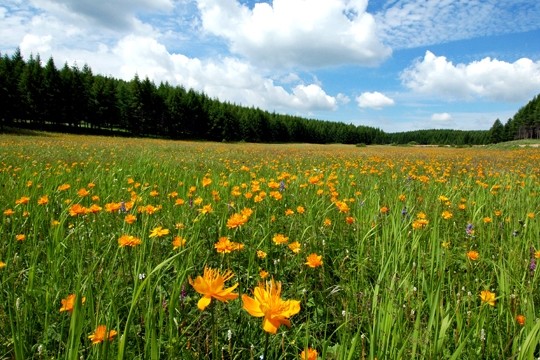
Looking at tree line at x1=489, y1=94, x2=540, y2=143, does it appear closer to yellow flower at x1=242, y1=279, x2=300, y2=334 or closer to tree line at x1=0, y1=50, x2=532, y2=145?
tree line at x1=0, y1=50, x2=532, y2=145

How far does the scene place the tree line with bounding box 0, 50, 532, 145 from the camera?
150 feet

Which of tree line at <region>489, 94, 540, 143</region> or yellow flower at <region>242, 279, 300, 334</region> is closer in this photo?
yellow flower at <region>242, 279, 300, 334</region>

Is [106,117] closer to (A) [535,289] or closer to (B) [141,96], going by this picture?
(B) [141,96]

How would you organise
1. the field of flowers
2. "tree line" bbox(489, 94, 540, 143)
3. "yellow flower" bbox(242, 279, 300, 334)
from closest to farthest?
1. "yellow flower" bbox(242, 279, 300, 334)
2. the field of flowers
3. "tree line" bbox(489, 94, 540, 143)

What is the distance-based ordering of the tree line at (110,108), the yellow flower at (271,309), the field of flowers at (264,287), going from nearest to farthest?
the yellow flower at (271,309) < the field of flowers at (264,287) < the tree line at (110,108)

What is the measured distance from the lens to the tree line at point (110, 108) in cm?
4569

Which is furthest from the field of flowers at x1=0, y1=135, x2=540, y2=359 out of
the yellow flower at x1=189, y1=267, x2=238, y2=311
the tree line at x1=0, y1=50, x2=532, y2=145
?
the tree line at x1=0, y1=50, x2=532, y2=145

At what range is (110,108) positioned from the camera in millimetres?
56719

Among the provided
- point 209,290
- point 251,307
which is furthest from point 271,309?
point 209,290

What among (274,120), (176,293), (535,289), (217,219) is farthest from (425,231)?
(274,120)

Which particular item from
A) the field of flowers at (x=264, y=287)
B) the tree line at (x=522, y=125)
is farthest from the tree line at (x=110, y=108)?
the tree line at (x=522, y=125)

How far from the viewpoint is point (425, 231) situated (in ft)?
7.79

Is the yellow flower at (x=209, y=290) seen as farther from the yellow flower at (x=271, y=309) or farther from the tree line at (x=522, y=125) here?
the tree line at (x=522, y=125)

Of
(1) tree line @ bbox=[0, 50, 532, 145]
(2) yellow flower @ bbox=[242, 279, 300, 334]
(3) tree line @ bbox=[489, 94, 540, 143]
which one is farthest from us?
(3) tree line @ bbox=[489, 94, 540, 143]
